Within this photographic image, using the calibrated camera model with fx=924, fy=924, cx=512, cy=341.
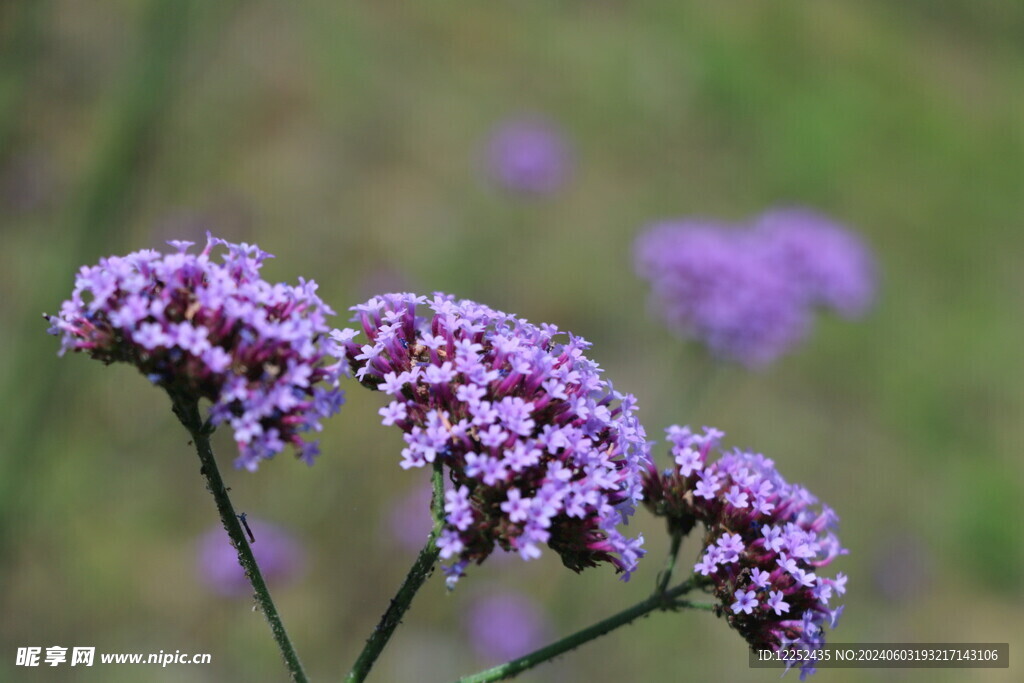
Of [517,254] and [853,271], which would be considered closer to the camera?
[853,271]

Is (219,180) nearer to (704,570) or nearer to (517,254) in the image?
(517,254)

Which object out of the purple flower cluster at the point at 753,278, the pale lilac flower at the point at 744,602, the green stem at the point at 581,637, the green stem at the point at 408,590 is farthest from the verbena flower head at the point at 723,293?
the green stem at the point at 408,590

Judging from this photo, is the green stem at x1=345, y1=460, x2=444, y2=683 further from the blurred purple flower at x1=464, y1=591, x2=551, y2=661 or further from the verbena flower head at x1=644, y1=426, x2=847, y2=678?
the blurred purple flower at x1=464, y1=591, x2=551, y2=661

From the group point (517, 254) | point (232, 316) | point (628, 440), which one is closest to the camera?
point (232, 316)

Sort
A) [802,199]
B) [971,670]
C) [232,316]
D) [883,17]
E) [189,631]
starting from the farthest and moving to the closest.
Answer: [883,17] → [802,199] → [971,670] → [189,631] → [232,316]

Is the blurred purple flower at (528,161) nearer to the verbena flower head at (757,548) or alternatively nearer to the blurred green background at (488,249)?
the blurred green background at (488,249)

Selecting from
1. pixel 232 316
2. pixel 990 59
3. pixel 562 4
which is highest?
pixel 990 59

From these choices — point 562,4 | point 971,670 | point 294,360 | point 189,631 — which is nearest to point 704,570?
point 294,360
